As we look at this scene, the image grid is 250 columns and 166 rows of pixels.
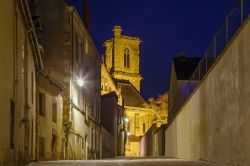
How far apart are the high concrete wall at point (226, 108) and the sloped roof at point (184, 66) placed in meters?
19.7

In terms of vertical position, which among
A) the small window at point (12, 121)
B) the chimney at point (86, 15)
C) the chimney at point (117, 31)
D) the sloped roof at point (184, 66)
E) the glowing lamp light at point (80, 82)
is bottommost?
the small window at point (12, 121)

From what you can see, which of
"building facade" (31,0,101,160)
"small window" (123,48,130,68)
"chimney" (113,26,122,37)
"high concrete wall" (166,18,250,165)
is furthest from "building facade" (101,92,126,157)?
"chimney" (113,26,122,37)

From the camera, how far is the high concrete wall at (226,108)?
46.0 ft

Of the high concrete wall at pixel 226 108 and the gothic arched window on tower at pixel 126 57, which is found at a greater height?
the gothic arched window on tower at pixel 126 57

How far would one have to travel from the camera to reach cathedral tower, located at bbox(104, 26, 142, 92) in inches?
5098

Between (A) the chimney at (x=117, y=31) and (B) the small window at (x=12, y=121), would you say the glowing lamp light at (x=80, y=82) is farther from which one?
(A) the chimney at (x=117, y=31)

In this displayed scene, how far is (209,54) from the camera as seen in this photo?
21453 mm

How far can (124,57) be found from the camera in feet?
430

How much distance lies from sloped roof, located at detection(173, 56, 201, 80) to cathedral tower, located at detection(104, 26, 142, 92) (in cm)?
7928

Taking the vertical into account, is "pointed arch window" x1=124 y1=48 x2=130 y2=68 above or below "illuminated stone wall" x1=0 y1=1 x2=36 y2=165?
above

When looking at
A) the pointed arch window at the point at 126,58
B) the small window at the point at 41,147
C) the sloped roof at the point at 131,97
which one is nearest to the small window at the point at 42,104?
the small window at the point at 41,147

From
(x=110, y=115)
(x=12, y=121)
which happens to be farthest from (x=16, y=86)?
(x=110, y=115)

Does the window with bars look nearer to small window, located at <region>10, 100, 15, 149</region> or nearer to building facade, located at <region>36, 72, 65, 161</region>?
building facade, located at <region>36, 72, 65, 161</region>

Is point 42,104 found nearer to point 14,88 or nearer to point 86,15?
point 14,88
